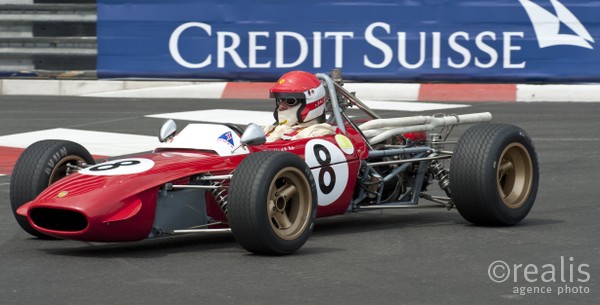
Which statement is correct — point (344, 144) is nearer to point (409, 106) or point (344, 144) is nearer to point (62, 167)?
point (62, 167)

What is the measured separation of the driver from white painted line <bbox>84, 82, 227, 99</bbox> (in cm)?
995

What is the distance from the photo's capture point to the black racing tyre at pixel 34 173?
8.48m

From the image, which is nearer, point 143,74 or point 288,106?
point 288,106

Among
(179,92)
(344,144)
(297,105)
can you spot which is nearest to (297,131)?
(297,105)

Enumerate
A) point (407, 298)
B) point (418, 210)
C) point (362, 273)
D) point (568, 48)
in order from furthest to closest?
point (568, 48)
point (418, 210)
point (362, 273)
point (407, 298)

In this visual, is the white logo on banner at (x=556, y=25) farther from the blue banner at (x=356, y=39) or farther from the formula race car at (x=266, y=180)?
the formula race car at (x=266, y=180)

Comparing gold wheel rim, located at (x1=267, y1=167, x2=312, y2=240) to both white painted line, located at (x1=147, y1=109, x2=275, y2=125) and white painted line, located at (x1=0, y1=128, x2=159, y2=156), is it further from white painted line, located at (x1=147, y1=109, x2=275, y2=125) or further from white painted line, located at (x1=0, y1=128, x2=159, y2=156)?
white painted line, located at (x1=147, y1=109, x2=275, y2=125)

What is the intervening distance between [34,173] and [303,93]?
1.86m

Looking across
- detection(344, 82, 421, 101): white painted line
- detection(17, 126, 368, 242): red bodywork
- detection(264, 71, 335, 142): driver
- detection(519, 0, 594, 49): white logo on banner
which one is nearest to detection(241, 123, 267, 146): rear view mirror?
detection(17, 126, 368, 242): red bodywork

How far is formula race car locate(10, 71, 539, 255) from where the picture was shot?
7777 millimetres

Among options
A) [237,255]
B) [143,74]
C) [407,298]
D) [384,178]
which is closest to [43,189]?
[237,255]

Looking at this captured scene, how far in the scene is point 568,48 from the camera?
727 inches

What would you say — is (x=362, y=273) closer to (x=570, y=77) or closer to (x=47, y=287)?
(x=47, y=287)

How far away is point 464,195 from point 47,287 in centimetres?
302
